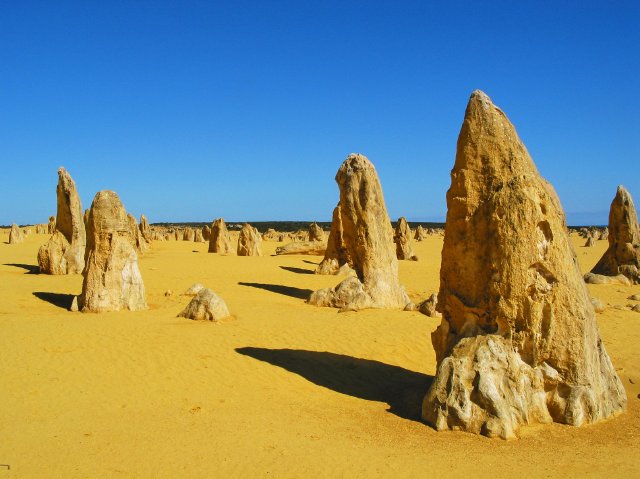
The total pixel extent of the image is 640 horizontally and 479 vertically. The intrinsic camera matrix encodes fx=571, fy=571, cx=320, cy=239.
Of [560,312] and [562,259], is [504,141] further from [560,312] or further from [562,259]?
[560,312]

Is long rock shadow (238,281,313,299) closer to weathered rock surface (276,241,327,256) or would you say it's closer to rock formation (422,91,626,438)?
rock formation (422,91,626,438)

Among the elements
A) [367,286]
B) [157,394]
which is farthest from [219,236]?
[157,394]

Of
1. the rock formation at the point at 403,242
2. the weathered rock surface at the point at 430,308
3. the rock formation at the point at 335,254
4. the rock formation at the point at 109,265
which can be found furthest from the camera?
the rock formation at the point at 403,242

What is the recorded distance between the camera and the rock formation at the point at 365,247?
1375cm

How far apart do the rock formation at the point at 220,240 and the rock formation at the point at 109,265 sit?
17.2 meters

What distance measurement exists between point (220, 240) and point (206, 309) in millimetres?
18443

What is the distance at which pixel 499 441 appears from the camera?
5.70 meters

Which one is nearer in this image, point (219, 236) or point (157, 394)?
point (157, 394)

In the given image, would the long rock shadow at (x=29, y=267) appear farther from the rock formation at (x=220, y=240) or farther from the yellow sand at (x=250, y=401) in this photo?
the rock formation at (x=220, y=240)

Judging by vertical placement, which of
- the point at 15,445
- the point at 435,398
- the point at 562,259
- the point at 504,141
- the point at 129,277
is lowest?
the point at 15,445

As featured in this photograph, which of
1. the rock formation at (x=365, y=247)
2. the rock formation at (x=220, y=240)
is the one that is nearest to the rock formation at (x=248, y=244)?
the rock formation at (x=220, y=240)

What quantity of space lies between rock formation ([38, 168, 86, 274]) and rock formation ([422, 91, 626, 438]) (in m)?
14.8

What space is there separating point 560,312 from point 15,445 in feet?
19.1

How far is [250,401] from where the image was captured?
7.06 m
